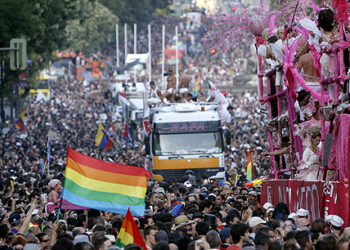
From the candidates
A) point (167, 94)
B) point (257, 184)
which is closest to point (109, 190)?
point (257, 184)

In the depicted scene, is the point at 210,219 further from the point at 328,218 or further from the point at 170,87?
the point at 170,87

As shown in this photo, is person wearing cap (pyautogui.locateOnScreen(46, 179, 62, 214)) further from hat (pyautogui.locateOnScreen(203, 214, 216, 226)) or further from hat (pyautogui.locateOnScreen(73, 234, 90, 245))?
hat (pyautogui.locateOnScreen(73, 234, 90, 245))

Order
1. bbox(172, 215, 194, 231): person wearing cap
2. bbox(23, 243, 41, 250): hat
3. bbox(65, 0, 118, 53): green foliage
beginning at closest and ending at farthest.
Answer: bbox(23, 243, 41, 250): hat < bbox(172, 215, 194, 231): person wearing cap < bbox(65, 0, 118, 53): green foliage

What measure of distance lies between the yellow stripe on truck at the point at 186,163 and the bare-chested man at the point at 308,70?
527 inches

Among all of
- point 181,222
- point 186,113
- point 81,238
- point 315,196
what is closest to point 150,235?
point 81,238

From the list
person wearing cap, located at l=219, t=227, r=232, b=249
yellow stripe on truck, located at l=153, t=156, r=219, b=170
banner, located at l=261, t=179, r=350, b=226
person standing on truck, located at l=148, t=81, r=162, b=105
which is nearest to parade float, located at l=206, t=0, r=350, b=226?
banner, located at l=261, t=179, r=350, b=226

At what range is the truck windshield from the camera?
2725cm

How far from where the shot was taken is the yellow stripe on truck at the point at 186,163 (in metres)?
26.9

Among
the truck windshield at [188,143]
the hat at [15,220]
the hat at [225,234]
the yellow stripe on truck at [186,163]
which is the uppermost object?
the hat at [225,234]

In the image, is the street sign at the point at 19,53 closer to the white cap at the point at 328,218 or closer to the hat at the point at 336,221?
the white cap at the point at 328,218

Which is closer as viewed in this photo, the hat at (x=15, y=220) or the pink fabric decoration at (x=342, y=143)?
the pink fabric decoration at (x=342, y=143)

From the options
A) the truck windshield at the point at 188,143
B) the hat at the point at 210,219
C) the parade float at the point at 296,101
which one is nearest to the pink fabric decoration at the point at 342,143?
the parade float at the point at 296,101

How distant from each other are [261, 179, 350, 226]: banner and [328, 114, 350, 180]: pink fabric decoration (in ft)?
0.50

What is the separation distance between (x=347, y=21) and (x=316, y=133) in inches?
74.0
